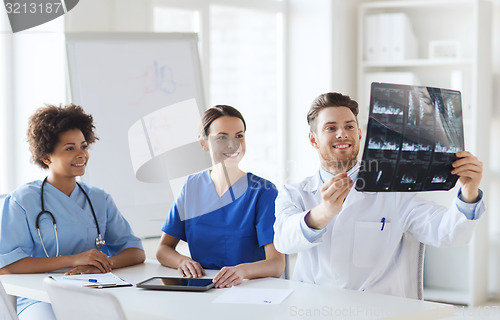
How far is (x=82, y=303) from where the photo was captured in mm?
1458

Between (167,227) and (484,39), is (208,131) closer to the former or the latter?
(167,227)

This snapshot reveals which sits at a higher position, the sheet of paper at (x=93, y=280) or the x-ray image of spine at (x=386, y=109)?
the x-ray image of spine at (x=386, y=109)

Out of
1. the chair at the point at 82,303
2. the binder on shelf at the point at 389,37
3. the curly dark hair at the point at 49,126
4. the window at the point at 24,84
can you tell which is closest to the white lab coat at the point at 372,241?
the chair at the point at 82,303

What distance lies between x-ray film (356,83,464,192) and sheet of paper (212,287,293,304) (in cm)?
37

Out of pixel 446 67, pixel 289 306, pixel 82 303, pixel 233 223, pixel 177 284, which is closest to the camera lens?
pixel 82 303

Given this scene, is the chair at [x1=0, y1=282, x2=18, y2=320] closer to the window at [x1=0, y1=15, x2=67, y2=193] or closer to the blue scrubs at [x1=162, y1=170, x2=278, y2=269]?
the blue scrubs at [x1=162, y1=170, x2=278, y2=269]

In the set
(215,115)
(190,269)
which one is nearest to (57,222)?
(190,269)

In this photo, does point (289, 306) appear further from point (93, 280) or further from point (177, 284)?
point (93, 280)

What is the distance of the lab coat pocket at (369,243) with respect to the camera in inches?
79.0

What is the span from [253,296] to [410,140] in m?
0.59

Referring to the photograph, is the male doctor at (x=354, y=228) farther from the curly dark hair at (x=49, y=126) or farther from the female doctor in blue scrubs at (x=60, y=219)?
the curly dark hair at (x=49, y=126)

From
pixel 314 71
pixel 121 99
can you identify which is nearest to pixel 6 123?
pixel 121 99

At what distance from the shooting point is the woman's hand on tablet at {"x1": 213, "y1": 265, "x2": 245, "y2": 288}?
1.95 m

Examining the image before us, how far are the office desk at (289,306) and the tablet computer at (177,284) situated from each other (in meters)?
0.02
